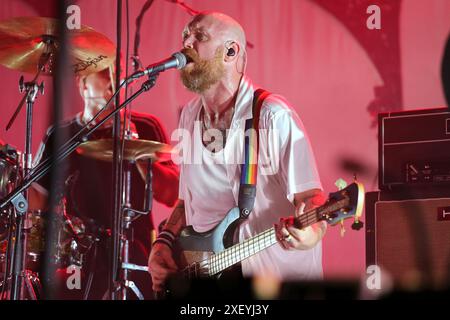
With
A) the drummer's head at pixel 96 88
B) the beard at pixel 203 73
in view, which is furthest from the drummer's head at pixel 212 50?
the drummer's head at pixel 96 88

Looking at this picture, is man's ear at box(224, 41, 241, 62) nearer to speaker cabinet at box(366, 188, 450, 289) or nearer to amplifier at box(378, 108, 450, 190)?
amplifier at box(378, 108, 450, 190)

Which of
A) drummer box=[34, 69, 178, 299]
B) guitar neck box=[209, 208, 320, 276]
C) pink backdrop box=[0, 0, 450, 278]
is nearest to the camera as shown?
guitar neck box=[209, 208, 320, 276]

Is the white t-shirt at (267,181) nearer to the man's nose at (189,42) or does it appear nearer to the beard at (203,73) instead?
the beard at (203,73)

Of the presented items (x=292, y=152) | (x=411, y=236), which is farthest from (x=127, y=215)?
(x=411, y=236)

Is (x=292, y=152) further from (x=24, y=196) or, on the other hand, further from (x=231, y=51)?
(x=24, y=196)

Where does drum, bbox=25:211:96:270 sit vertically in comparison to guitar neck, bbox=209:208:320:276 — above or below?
above

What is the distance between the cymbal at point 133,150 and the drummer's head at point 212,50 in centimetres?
28

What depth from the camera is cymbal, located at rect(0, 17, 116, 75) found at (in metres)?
2.94

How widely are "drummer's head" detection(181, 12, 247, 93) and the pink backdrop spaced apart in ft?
0.20

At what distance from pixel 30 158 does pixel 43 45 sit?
47 centimetres

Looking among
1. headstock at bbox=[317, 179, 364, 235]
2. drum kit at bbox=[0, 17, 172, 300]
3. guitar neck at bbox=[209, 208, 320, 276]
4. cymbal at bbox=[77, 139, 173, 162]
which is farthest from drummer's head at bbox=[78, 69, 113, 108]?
headstock at bbox=[317, 179, 364, 235]

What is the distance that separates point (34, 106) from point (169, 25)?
0.72 meters
